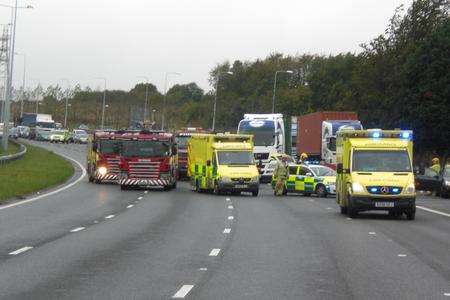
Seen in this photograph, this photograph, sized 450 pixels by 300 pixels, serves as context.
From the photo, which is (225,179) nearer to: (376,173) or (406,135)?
(406,135)

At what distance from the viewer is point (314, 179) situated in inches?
1673

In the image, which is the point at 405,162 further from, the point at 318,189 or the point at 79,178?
the point at 79,178

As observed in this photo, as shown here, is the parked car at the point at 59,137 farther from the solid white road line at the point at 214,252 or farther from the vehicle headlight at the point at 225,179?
the solid white road line at the point at 214,252

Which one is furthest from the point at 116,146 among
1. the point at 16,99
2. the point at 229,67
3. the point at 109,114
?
the point at 16,99

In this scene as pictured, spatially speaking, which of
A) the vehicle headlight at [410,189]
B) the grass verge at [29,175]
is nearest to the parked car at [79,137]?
the grass verge at [29,175]

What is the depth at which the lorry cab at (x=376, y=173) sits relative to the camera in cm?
2647

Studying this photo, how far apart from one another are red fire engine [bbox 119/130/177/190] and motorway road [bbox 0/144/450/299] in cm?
1251

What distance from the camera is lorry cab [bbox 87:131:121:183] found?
47406 mm

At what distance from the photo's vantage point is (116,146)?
47.3 metres

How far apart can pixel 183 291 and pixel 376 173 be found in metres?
16.0

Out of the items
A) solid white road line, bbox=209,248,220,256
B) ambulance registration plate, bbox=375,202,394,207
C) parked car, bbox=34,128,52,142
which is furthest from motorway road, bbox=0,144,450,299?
parked car, bbox=34,128,52,142

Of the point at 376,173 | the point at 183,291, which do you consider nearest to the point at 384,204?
the point at 376,173

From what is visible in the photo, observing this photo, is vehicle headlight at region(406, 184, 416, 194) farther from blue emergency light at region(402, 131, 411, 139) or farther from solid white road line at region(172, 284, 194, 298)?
solid white road line at region(172, 284, 194, 298)

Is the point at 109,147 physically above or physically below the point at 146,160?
above
